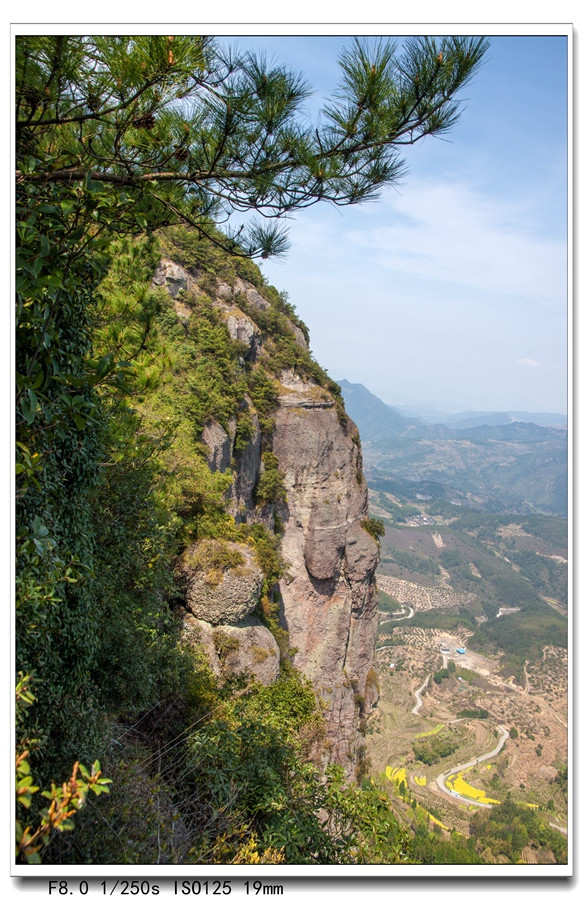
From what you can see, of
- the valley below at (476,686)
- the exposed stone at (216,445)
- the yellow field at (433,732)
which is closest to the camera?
the exposed stone at (216,445)

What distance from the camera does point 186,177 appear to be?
3.35 metres

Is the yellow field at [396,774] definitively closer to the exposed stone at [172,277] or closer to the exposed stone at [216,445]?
the exposed stone at [216,445]

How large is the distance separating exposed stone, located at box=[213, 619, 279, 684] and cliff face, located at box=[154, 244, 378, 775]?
186 inches

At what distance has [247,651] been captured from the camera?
10797mm

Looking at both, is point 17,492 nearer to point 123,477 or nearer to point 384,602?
point 123,477

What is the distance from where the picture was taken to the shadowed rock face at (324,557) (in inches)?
721

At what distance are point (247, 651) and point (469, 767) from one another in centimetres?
4495

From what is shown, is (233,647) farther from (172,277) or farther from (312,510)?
(172,277)

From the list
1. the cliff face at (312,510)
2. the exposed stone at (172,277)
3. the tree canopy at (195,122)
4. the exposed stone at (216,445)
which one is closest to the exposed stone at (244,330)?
the cliff face at (312,510)

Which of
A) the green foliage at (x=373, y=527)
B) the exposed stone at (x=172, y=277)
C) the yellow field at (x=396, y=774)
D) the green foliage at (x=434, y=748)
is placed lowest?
the green foliage at (x=434, y=748)

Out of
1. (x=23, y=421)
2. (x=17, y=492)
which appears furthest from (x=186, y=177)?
(x=17, y=492)

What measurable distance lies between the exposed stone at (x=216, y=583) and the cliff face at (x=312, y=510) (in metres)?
4.48

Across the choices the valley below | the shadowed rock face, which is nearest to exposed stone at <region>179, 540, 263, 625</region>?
the valley below

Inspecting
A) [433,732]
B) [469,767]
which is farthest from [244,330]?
[433,732]
